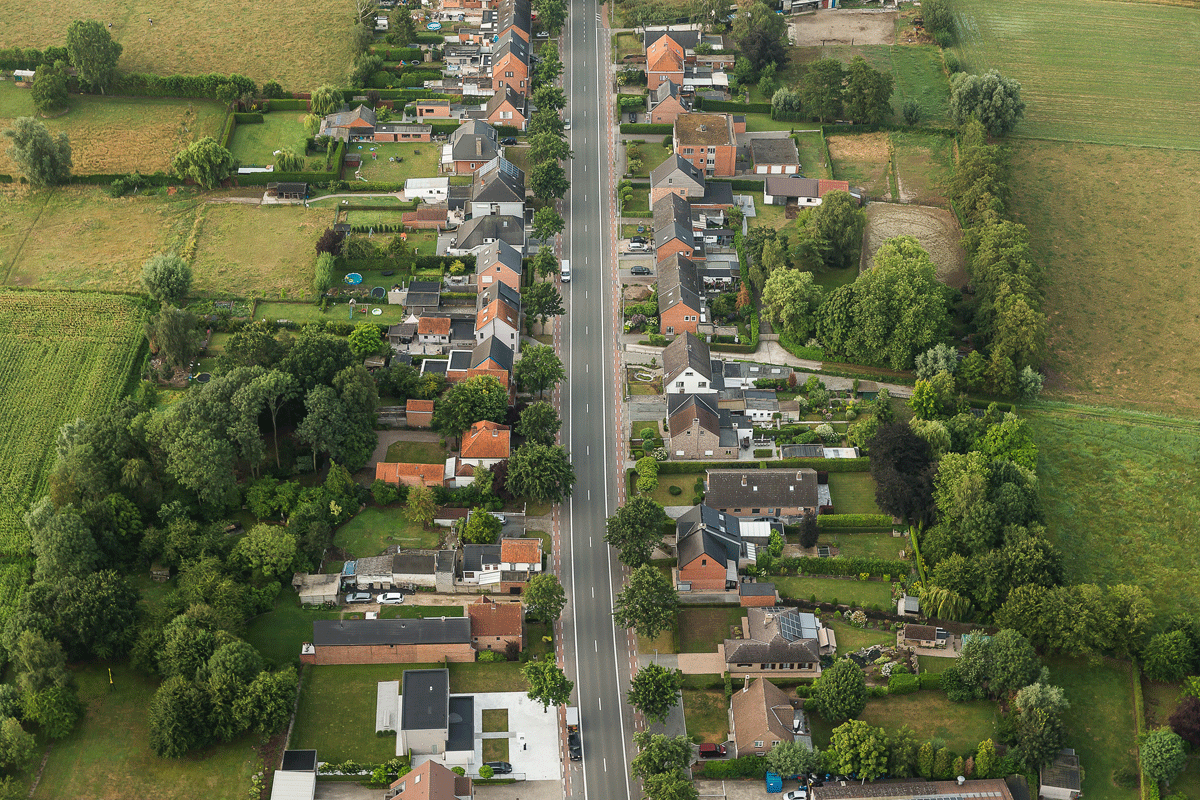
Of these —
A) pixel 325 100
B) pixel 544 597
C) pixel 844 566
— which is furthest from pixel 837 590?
pixel 325 100

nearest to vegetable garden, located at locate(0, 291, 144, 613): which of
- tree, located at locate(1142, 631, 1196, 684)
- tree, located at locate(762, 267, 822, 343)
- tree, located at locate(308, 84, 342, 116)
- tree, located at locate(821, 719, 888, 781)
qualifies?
tree, located at locate(308, 84, 342, 116)

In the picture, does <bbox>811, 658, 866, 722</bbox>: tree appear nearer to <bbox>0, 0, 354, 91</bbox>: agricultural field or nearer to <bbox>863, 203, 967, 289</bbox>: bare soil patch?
<bbox>863, 203, 967, 289</bbox>: bare soil patch

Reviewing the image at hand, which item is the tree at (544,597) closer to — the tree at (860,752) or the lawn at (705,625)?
the lawn at (705,625)

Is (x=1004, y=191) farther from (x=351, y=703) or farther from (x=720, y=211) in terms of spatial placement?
(x=351, y=703)

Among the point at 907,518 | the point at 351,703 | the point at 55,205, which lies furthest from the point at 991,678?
the point at 55,205

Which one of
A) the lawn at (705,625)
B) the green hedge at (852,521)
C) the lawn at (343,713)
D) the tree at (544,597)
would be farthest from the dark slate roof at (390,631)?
the green hedge at (852,521)
